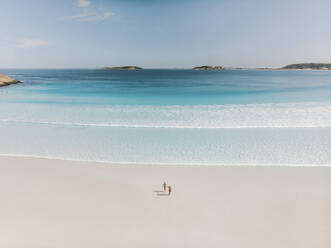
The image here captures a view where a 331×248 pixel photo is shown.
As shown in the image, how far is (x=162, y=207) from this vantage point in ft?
22.8

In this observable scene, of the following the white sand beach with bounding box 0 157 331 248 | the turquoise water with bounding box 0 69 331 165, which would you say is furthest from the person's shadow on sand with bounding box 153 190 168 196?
the turquoise water with bounding box 0 69 331 165

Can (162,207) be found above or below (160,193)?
below

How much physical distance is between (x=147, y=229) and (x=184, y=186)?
241 centimetres

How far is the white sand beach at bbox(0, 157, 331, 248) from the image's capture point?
5777mm

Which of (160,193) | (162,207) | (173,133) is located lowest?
(162,207)

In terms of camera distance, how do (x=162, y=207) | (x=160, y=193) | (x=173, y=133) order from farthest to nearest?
(x=173, y=133)
(x=160, y=193)
(x=162, y=207)

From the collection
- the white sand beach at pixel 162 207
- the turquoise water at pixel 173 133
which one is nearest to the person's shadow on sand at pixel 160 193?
the white sand beach at pixel 162 207

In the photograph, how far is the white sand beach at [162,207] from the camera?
5.78 metres

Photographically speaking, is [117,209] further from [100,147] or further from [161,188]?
[100,147]

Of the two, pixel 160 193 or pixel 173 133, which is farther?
pixel 173 133

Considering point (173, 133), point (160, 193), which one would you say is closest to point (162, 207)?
point (160, 193)

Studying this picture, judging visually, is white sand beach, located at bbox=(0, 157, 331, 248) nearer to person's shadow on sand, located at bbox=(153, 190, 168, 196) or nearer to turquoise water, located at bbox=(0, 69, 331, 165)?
person's shadow on sand, located at bbox=(153, 190, 168, 196)

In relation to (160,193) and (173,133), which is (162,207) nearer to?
(160,193)

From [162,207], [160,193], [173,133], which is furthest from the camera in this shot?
[173,133]
